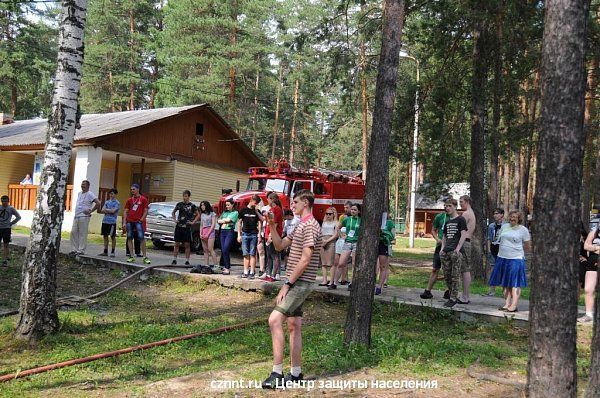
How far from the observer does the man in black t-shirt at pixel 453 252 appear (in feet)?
28.0

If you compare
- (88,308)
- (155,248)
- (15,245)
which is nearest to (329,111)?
(155,248)

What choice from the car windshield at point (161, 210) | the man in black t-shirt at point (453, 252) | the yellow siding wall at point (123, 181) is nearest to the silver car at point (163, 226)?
the car windshield at point (161, 210)

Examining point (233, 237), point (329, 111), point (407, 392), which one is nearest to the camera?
point (407, 392)

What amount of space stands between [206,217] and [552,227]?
30.1 feet

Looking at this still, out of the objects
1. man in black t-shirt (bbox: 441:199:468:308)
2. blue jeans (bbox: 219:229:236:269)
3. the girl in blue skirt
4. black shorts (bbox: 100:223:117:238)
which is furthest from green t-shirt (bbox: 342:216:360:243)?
black shorts (bbox: 100:223:117:238)

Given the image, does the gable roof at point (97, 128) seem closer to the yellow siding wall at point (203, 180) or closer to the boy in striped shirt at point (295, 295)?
the yellow siding wall at point (203, 180)

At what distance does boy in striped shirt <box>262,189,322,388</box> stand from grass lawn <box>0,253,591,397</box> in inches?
16.5

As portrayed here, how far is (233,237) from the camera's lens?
11.7m

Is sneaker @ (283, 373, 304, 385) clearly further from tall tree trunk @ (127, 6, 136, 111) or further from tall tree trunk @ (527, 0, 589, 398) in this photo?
tall tree trunk @ (127, 6, 136, 111)

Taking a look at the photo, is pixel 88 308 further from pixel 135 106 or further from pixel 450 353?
pixel 135 106

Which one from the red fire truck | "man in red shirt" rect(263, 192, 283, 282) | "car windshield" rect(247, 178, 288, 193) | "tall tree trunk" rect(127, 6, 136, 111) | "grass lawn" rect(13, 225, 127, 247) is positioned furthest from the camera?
"tall tree trunk" rect(127, 6, 136, 111)

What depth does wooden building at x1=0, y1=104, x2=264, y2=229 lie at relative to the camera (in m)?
21.2

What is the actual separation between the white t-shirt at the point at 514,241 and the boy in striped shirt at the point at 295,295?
453 centimetres

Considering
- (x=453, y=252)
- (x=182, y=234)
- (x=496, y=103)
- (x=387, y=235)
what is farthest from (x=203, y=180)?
(x=453, y=252)
